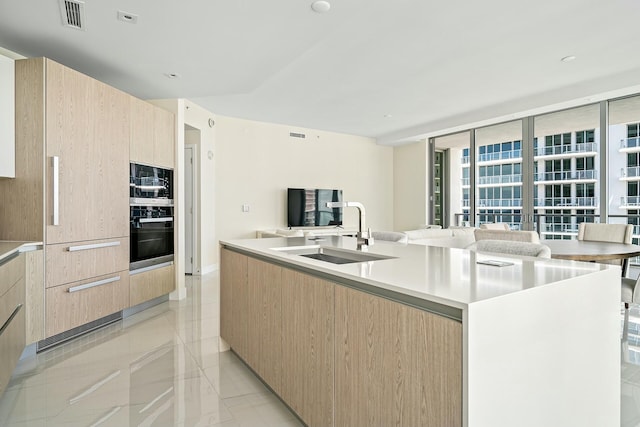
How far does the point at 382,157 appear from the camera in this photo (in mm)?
8641

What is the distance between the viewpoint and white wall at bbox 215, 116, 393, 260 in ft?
A: 21.0

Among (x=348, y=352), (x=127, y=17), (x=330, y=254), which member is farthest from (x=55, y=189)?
(x=348, y=352)

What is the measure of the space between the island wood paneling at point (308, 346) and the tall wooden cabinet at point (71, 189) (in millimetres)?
2097

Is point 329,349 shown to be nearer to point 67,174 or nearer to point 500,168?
point 67,174

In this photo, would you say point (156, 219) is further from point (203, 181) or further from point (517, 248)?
point (517, 248)

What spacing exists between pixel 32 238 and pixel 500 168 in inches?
268

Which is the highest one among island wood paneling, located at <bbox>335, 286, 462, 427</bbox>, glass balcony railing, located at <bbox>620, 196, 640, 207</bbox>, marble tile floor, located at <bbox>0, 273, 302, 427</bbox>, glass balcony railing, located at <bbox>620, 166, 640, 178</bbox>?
glass balcony railing, located at <bbox>620, 166, 640, 178</bbox>

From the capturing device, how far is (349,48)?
3633 mm

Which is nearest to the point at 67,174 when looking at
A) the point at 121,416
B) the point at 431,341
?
the point at 121,416

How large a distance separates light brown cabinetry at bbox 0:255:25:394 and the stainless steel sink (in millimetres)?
1539

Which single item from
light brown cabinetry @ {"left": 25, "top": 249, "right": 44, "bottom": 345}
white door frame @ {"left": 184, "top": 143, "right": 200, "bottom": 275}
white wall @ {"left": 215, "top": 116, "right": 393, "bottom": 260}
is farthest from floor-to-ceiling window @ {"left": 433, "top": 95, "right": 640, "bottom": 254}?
light brown cabinetry @ {"left": 25, "top": 249, "right": 44, "bottom": 345}

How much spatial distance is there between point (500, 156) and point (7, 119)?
22.6 ft

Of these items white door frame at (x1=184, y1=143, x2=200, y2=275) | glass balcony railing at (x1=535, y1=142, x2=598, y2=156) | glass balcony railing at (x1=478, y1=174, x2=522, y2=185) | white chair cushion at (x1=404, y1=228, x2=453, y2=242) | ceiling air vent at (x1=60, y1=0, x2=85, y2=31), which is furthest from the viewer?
glass balcony railing at (x1=478, y1=174, x2=522, y2=185)

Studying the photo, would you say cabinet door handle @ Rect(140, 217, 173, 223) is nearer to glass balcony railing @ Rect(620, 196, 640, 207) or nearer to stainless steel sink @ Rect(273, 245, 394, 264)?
stainless steel sink @ Rect(273, 245, 394, 264)
